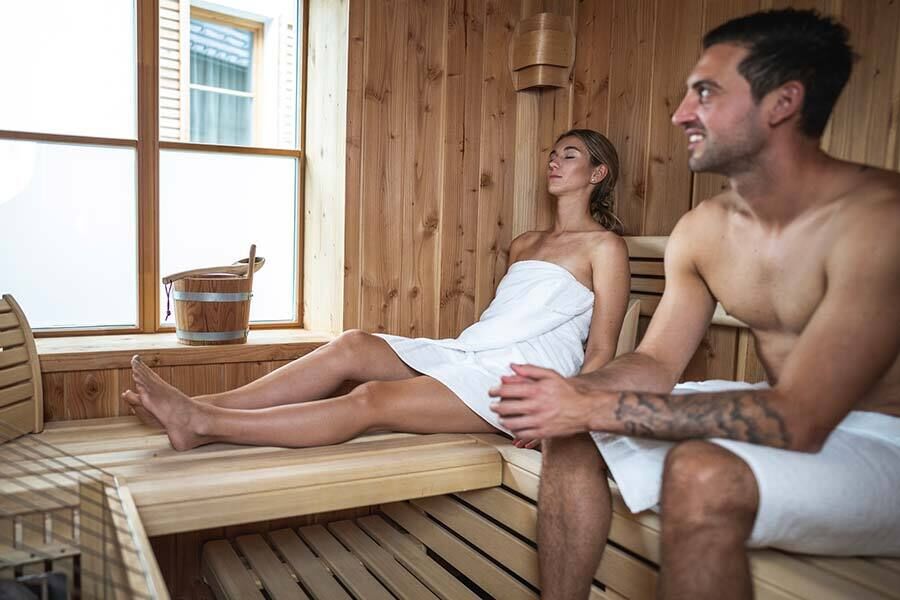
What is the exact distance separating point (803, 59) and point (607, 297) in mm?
987

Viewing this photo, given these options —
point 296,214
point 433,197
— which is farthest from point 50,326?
point 433,197

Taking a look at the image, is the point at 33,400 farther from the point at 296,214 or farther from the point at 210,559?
the point at 296,214

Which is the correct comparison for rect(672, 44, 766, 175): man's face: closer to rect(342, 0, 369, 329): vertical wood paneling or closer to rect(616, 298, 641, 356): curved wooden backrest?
rect(616, 298, 641, 356): curved wooden backrest

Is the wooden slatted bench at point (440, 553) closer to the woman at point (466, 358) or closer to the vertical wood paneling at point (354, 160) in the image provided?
the woman at point (466, 358)

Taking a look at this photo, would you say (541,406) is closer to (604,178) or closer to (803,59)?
(803,59)

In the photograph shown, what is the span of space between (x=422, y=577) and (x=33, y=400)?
110 cm

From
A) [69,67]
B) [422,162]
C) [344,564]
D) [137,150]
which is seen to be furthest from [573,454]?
[69,67]

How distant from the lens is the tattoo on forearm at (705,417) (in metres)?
1.11

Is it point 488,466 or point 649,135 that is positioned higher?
point 649,135

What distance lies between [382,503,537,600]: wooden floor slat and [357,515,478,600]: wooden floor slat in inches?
1.4

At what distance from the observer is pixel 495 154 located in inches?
104

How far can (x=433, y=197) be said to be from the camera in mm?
2541

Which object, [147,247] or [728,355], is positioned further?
[147,247]

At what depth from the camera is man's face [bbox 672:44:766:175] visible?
49.4 inches
